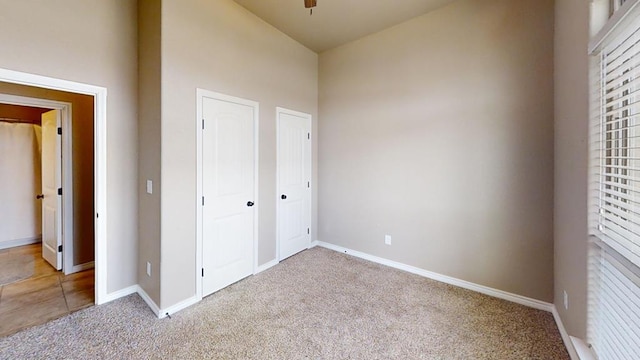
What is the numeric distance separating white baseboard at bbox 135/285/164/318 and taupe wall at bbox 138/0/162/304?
1.7 inches

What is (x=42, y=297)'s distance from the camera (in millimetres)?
2617

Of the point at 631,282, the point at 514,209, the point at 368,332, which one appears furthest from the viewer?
the point at 514,209

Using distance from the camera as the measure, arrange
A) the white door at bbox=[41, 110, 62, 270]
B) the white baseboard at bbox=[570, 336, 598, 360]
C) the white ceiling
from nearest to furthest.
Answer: the white baseboard at bbox=[570, 336, 598, 360] < the white ceiling < the white door at bbox=[41, 110, 62, 270]

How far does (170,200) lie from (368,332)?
2100 millimetres

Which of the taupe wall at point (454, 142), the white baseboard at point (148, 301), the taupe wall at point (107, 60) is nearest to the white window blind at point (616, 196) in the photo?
the taupe wall at point (454, 142)

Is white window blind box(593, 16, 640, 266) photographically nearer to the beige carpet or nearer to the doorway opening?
the beige carpet

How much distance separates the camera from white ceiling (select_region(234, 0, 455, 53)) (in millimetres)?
2896

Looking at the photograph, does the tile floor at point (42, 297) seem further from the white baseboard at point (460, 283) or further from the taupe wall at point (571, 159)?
the taupe wall at point (571, 159)

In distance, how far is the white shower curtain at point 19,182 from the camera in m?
4.07

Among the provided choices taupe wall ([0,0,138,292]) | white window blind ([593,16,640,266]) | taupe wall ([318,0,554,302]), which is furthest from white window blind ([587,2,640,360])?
taupe wall ([0,0,138,292])

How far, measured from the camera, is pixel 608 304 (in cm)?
147

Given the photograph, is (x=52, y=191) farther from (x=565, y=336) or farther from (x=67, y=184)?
(x=565, y=336)

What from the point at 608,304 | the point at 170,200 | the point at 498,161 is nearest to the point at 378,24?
the point at 498,161

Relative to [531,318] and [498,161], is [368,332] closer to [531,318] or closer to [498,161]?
[531,318]
